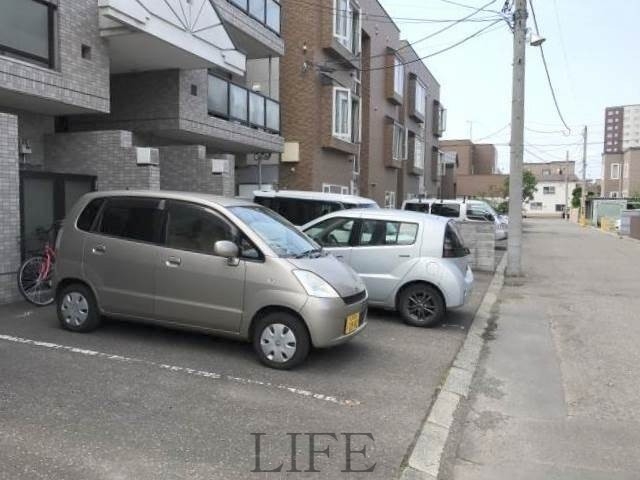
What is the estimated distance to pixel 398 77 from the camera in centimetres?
2809

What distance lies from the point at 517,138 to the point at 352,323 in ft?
35.1

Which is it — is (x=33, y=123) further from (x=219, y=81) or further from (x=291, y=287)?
(x=291, y=287)

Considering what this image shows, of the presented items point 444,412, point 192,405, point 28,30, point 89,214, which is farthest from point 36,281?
point 444,412

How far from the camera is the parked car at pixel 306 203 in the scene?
38.8 ft

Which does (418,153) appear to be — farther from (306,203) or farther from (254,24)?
(306,203)

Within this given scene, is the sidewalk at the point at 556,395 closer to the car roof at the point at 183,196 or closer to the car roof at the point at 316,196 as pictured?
the car roof at the point at 183,196

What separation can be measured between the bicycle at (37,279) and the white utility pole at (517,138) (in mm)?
10647

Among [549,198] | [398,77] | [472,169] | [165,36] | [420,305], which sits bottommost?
[420,305]

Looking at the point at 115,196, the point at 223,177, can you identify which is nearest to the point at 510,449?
the point at 115,196

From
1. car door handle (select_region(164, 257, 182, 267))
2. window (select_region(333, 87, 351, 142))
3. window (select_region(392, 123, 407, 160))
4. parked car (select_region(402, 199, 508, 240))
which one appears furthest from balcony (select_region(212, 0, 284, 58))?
window (select_region(392, 123, 407, 160))

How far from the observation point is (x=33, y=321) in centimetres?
712

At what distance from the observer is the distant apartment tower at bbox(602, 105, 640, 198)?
231 feet

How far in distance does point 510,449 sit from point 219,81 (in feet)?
39.1

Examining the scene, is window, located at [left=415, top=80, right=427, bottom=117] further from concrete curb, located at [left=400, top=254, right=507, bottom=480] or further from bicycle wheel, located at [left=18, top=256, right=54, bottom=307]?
bicycle wheel, located at [left=18, top=256, right=54, bottom=307]
